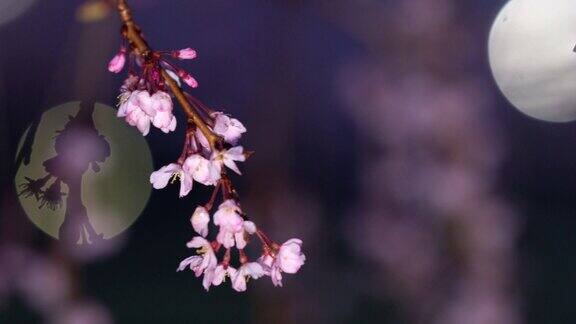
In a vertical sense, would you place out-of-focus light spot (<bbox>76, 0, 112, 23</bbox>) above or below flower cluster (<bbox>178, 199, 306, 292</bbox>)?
above

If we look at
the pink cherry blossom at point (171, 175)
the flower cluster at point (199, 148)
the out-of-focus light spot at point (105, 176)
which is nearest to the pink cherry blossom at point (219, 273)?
the flower cluster at point (199, 148)

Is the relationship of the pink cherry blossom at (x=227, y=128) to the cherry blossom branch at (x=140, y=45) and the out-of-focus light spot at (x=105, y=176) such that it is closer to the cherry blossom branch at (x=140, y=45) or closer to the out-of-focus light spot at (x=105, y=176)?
the cherry blossom branch at (x=140, y=45)

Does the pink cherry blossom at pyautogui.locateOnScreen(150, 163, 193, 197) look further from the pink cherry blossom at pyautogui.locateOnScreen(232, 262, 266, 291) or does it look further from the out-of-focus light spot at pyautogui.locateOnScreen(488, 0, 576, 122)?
the out-of-focus light spot at pyautogui.locateOnScreen(488, 0, 576, 122)

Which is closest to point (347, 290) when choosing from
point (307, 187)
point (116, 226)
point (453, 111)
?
point (307, 187)

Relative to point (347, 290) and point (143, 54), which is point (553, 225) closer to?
point (347, 290)

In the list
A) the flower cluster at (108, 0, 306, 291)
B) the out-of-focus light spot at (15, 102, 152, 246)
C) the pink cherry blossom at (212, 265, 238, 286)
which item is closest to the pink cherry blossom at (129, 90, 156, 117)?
the flower cluster at (108, 0, 306, 291)
